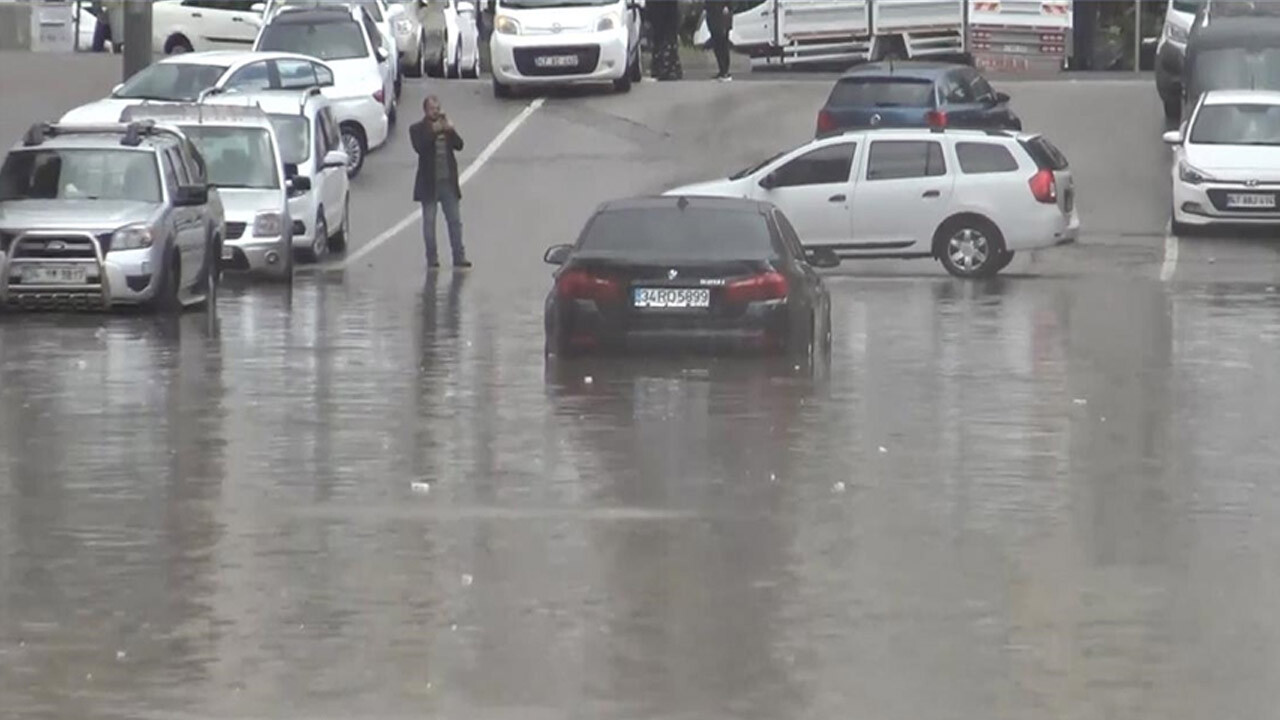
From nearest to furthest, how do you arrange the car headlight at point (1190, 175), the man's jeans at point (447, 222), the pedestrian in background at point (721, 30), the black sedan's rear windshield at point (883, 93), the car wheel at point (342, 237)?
the man's jeans at point (447, 222) → the car wheel at point (342, 237) → the car headlight at point (1190, 175) → the black sedan's rear windshield at point (883, 93) → the pedestrian in background at point (721, 30)

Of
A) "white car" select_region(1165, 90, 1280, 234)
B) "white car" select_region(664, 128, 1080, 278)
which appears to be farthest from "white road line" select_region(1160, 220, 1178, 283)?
"white car" select_region(664, 128, 1080, 278)

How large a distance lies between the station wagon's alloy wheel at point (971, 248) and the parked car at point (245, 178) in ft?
21.2

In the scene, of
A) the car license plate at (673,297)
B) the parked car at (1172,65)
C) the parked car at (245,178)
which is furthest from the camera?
the parked car at (1172,65)

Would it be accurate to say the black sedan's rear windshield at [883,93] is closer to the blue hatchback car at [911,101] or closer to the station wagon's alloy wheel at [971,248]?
the blue hatchback car at [911,101]

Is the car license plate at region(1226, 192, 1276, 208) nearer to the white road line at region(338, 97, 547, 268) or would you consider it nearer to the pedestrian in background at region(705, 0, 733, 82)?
the white road line at region(338, 97, 547, 268)

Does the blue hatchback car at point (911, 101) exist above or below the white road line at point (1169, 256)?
above

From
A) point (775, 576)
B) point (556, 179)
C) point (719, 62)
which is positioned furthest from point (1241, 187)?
point (775, 576)

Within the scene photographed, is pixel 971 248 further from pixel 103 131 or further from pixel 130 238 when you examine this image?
pixel 130 238

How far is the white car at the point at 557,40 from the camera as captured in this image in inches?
1622

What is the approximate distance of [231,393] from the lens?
18.3 m

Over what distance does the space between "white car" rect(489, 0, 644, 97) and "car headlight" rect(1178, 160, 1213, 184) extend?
1049 cm

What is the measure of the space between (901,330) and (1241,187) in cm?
1062

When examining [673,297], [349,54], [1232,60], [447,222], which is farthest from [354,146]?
[673,297]

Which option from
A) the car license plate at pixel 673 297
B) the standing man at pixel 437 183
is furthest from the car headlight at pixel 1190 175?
the car license plate at pixel 673 297
